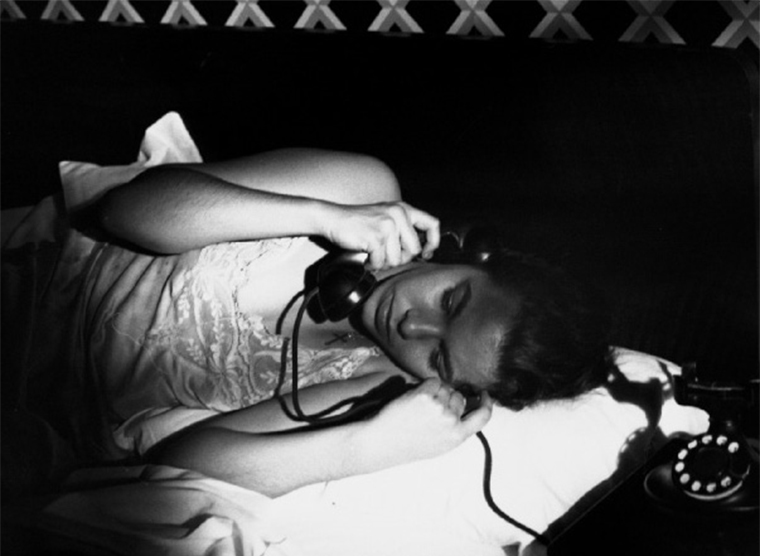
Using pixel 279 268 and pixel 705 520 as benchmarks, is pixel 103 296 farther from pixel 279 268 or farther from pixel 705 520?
pixel 705 520

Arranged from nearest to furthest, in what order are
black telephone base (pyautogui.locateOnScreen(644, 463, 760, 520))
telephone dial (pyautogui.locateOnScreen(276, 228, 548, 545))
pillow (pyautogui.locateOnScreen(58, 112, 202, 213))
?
black telephone base (pyautogui.locateOnScreen(644, 463, 760, 520)), telephone dial (pyautogui.locateOnScreen(276, 228, 548, 545)), pillow (pyautogui.locateOnScreen(58, 112, 202, 213))

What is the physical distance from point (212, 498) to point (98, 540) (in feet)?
0.69

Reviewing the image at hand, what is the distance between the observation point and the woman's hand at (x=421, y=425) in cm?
128

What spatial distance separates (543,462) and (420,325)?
0.72 feet

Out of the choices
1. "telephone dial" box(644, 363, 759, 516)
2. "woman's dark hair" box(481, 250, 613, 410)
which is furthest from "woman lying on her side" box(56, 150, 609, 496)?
"telephone dial" box(644, 363, 759, 516)

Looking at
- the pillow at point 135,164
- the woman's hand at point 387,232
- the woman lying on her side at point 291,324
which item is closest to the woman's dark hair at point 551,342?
the woman lying on her side at point 291,324

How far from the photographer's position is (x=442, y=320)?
127cm

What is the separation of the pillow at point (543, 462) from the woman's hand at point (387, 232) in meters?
0.22

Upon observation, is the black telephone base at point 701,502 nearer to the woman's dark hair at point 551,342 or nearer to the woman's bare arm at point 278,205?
the woman's dark hair at point 551,342

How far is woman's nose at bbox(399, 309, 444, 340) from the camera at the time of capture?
127 cm

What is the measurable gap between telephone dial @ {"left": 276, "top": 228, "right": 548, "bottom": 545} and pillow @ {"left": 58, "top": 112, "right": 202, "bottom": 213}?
27cm

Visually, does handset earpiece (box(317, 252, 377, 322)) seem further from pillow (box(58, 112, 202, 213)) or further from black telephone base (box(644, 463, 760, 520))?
black telephone base (box(644, 463, 760, 520))

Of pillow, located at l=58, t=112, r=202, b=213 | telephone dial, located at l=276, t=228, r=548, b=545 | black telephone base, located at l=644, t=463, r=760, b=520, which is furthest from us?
pillow, located at l=58, t=112, r=202, b=213

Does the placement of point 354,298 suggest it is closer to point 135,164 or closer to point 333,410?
point 333,410
